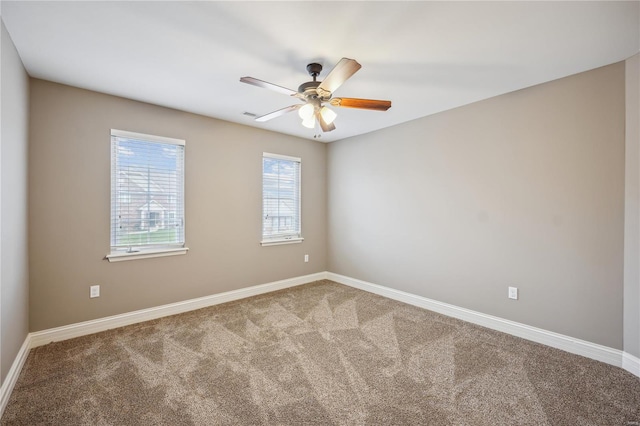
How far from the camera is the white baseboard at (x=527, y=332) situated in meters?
2.35

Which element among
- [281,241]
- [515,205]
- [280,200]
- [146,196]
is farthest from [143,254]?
[515,205]

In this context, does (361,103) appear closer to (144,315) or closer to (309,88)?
(309,88)

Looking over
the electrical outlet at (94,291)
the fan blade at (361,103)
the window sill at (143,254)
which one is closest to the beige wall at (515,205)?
the fan blade at (361,103)

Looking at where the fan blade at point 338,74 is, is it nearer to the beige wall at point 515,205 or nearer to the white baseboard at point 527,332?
the beige wall at point 515,205

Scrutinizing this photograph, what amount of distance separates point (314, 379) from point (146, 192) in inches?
106

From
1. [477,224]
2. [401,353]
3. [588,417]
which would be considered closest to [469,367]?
[401,353]

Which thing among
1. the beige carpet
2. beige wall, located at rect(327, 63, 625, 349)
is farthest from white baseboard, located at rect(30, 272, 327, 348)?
beige wall, located at rect(327, 63, 625, 349)

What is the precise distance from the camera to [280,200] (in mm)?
4566

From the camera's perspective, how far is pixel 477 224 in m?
3.26

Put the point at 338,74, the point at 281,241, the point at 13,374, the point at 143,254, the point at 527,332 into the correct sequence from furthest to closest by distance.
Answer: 1. the point at 281,241
2. the point at 143,254
3. the point at 527,332
4. the point at 13,374
5. the point at 338,74

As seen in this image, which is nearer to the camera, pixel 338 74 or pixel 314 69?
pixel 338 74

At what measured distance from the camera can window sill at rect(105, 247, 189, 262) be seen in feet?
10.0

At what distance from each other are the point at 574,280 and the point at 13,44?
4913mm

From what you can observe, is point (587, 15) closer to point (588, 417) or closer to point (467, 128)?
point (467, 128)
